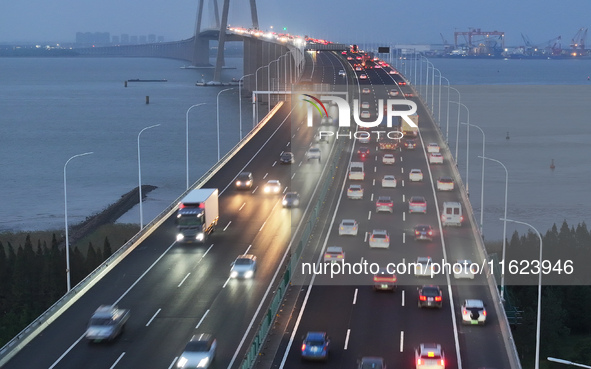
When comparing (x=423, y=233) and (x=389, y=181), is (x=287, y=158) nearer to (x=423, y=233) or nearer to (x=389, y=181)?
(x=389, y=181)

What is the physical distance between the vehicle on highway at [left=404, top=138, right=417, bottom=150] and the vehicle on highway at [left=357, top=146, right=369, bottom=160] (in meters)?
2.62

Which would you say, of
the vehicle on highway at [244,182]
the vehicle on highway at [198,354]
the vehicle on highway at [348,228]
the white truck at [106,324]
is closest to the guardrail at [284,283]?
the vehicle on highway at [198,354]

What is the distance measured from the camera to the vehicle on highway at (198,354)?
22.5 meters

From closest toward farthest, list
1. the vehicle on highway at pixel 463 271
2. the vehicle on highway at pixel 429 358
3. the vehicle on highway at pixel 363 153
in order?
the vehicle on highway at pixel 429 358, the vehicle on highway at pixel 463 271, the vehicle on highway at pixel 363 153

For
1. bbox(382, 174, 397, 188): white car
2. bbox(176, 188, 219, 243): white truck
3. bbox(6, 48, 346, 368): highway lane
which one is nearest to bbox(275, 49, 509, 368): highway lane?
bbox(6, 48, 346, 368): highway lane

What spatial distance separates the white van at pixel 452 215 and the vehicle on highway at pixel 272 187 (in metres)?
9.47

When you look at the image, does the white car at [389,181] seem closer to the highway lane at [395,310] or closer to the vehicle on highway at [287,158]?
the highway lane at [395,310]

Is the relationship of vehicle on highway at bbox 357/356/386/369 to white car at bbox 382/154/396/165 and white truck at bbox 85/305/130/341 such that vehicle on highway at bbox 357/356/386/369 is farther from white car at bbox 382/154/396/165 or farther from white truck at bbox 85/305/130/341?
white car at bbox 382/154/396/165

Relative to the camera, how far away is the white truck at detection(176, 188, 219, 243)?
3462 centimetres

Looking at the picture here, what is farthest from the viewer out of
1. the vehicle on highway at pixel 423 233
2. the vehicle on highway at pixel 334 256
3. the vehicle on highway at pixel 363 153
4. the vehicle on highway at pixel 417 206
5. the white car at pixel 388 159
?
the vehicle on highway at pixel 363 153

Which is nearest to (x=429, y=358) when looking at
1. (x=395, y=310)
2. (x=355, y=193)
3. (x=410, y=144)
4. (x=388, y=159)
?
(x=395, y=310)

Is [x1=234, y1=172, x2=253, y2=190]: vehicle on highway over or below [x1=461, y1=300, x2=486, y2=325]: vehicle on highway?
over

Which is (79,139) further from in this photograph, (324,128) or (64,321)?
(64,321)

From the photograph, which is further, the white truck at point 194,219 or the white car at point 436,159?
the white car at point 436,159
